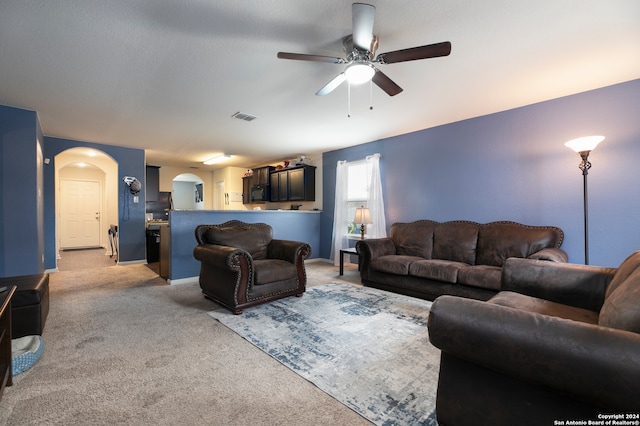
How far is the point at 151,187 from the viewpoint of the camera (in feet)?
23.7

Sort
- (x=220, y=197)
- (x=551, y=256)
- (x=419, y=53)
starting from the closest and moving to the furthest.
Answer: (x=419, y=53), (x=551, y=256), (x=220, y=197)

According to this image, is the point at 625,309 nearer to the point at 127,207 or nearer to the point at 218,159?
the point at 127,207

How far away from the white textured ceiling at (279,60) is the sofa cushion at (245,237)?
1.58m

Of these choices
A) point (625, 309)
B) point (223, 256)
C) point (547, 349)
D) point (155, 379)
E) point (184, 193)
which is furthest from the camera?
point (184, 193)

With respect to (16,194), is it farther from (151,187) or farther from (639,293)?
(639,293)

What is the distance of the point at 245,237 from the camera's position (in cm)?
367

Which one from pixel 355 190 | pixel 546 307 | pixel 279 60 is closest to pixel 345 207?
pixel 355 190

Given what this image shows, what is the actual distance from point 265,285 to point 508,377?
2466mm

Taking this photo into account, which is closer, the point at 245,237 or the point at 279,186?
the point at 245,237

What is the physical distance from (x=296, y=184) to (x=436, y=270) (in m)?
3.99

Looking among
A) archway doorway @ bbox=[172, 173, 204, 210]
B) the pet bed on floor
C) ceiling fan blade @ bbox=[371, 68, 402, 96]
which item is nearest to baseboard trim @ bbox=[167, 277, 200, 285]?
the pet bed on floor

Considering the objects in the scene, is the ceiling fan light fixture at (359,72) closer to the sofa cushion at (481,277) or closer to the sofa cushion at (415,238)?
the sofa cushion at (481,277)

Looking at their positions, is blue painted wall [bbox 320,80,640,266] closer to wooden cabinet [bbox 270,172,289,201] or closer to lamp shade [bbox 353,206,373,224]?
lamp shade [bbox 353,206,373,224]

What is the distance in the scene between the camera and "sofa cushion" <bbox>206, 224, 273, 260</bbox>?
3.51 meters
